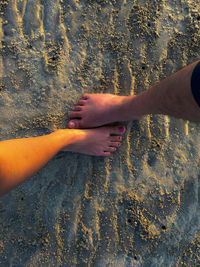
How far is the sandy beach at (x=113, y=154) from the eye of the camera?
143cm

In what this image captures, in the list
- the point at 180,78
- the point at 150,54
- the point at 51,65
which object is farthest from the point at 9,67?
the point at 180,78

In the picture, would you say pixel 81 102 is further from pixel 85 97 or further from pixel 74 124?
pixel 74 124

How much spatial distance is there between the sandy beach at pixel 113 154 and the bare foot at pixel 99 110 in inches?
2.4

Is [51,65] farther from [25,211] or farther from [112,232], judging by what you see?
[112,232]

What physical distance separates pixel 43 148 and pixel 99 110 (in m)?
0.43

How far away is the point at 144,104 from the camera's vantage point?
1.31 m

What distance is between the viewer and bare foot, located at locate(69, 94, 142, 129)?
143cm

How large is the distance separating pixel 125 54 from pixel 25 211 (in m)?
1.18

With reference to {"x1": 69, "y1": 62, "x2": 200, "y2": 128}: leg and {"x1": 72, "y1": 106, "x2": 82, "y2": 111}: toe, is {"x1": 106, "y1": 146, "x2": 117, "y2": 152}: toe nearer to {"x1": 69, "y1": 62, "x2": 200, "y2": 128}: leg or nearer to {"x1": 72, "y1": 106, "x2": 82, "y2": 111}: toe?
{"x1": 69, "y1": 62, "x2": 200, "y2": 128}: leg

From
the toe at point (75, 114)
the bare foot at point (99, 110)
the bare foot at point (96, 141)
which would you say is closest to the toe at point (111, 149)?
the bare foot at point (96, 141)

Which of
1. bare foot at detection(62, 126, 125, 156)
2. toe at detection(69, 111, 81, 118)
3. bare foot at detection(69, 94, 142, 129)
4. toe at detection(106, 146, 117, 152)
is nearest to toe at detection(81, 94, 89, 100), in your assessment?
bare foot at detection(69, 94, 142, 129)

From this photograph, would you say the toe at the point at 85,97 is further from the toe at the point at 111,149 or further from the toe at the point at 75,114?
the toe at the point at 111,149

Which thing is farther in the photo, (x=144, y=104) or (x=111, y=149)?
(x=111, y=149)

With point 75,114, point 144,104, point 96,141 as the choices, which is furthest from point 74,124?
point 144,104
